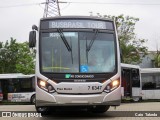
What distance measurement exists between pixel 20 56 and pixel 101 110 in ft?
167

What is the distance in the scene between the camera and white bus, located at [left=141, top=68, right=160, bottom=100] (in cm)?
3403

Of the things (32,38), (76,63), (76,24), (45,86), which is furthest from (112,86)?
(32,38)

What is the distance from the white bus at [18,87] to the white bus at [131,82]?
8.03 meters

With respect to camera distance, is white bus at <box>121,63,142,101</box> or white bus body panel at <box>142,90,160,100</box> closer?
white bus at <box>121,63,142,101</box>

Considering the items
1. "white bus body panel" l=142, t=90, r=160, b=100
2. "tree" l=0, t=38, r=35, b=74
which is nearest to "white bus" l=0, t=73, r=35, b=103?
"white bus body panel" l=142, t=90, r=160, b=100

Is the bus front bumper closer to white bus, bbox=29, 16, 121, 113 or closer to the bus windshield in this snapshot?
white bus, bbox=29, 16, 121, 113

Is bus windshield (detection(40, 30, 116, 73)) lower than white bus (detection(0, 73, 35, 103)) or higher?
higher

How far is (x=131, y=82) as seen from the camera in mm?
31766

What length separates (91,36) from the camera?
47.5 ft

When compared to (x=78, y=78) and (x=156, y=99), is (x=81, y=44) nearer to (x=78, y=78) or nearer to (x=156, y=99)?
(x=78, y=78)

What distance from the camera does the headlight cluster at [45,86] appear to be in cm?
1366

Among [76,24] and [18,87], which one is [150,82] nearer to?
[18,87]

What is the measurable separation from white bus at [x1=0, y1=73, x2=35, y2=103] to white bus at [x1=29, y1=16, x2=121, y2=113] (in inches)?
825

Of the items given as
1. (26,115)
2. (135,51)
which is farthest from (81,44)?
(135,51)
